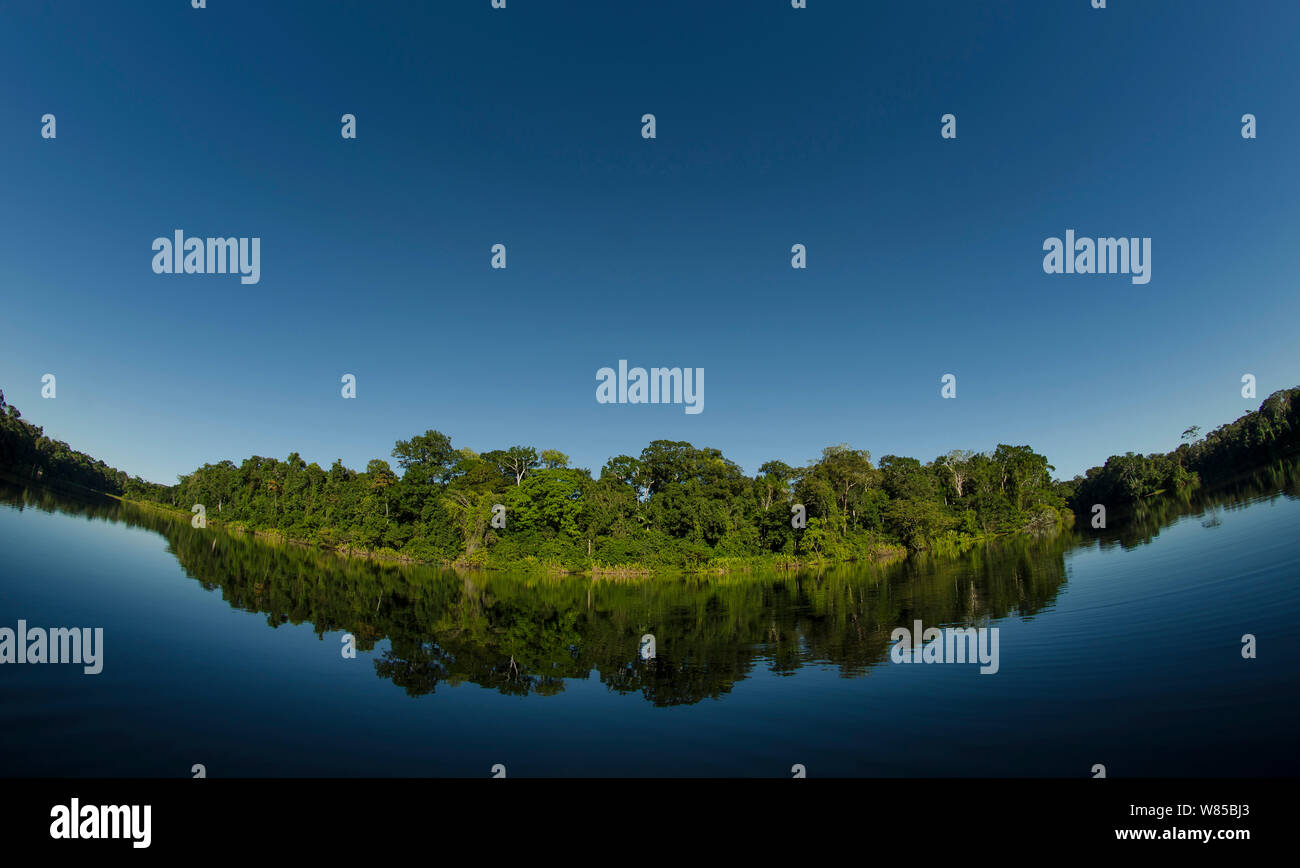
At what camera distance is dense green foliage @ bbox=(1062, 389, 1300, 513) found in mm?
77688

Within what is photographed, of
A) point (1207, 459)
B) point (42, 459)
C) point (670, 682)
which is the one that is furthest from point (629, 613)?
point (42, 459)

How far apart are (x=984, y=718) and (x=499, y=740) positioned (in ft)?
35.5

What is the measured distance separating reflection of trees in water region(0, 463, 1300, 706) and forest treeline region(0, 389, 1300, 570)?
8.12 meters

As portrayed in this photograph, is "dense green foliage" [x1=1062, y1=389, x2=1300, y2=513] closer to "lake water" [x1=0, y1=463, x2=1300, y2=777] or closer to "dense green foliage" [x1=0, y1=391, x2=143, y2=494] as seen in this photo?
"lake water" [x1=0, y1=463, x2=1300, y2=777]

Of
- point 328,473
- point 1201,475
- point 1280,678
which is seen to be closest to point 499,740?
point 1280,678

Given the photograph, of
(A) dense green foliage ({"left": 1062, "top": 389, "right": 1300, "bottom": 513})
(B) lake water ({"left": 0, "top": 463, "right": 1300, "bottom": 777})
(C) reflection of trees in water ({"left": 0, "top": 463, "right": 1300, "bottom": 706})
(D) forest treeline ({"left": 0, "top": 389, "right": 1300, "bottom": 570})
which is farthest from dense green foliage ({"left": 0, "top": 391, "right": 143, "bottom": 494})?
(A) dense green foliage ({"left": 1062, "top": 389, "right": 1300, "bottom": 513})

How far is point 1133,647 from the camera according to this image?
14344mm

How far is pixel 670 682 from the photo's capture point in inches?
557

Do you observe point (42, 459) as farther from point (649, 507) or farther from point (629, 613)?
point (629, 613)

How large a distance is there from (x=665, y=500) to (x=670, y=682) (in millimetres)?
44668

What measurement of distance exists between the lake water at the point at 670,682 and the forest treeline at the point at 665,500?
24.9 meters

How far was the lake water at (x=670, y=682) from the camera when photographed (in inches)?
363

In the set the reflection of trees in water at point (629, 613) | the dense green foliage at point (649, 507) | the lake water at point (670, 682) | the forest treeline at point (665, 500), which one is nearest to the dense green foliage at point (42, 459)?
the forest treeline at point (665, 500)
